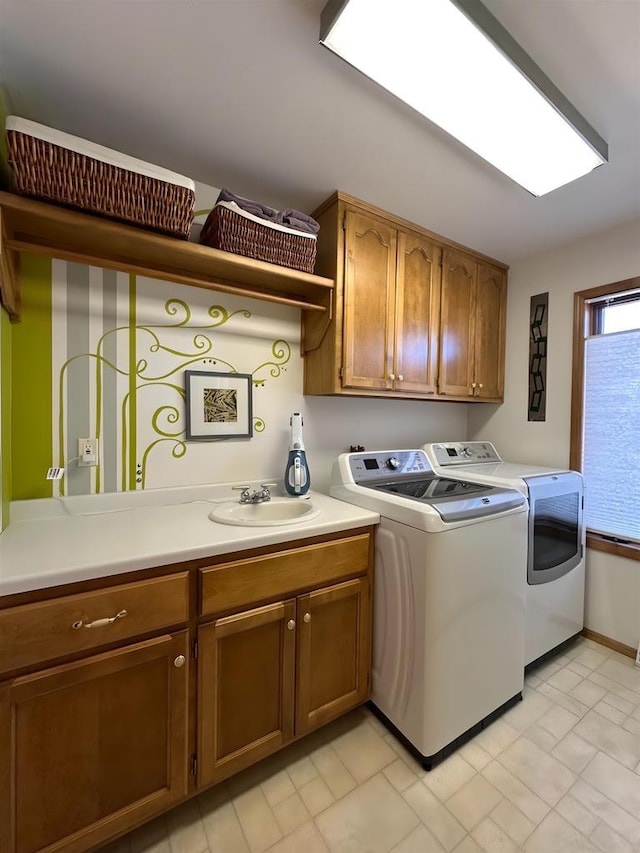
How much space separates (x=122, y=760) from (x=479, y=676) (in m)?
1.31

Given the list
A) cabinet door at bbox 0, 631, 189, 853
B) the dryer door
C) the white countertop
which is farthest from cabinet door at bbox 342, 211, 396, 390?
cabinet door at bbox 0, 631, 189, 853

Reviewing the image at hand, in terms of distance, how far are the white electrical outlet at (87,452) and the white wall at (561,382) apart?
8.30 ft

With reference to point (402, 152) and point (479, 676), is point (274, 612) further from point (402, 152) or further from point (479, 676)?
point (402, 152)

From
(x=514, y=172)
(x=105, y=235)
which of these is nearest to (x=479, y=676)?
(x=514, y=172)

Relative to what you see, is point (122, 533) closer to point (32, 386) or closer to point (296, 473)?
point (32, 386)

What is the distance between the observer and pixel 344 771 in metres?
1.33

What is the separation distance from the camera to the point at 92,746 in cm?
98

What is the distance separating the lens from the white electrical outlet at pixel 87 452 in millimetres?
1432

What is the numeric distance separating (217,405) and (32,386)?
71 cm

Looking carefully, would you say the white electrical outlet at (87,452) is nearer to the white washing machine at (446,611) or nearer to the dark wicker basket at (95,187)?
→ the dark wicker basket at (95,187)

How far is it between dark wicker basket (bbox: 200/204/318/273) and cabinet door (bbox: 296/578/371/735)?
1.39 m

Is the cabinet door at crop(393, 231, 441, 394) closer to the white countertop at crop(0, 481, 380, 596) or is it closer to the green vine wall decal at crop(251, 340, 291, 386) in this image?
the green vine wall decal at crop(251, 340, 291, 386)

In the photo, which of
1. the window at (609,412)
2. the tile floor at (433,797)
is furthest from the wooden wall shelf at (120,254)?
the tile floor at (433,797)

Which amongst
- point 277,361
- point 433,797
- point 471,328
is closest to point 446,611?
point 433,797
